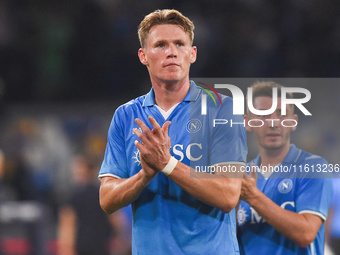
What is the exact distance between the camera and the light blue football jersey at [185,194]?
10.4 feet

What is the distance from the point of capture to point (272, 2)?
10.6 meters

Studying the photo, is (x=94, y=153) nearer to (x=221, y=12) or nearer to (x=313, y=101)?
(x=221, y=12)

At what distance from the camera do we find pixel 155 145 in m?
2.96

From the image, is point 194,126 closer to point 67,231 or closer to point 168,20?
point 168,20

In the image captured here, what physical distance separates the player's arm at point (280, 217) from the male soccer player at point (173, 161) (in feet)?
0.62

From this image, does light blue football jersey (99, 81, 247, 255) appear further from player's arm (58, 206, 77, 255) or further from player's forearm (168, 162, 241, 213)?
player's arm (58, 206, 77, 255)

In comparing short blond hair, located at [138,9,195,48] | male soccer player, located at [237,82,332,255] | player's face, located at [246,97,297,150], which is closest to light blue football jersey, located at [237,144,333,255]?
male soccer player, located at [237,82,332,255]

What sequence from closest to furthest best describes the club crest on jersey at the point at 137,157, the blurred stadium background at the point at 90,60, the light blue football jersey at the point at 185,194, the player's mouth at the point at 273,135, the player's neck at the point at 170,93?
the light blue football jersey at the point at 185,194, the club crest on jersey at the point at 137,157, the player's neck at the point at 170,93, the player's mouth at the point at 273,135, the blurred stadium background at the point at 90,60

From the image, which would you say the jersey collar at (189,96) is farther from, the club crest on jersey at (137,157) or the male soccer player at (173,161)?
the club crest on jersey at (137,157)

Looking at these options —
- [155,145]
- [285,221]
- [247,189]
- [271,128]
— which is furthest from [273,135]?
[155,145]

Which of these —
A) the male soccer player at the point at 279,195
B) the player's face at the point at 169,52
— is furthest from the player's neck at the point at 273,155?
the player's face at the point at 169,52

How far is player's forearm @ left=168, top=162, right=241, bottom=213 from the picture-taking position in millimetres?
2992

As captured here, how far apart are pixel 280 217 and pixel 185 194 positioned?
0.67 m

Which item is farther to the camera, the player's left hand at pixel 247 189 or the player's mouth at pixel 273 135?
the player's mouth at pixel 273 135
